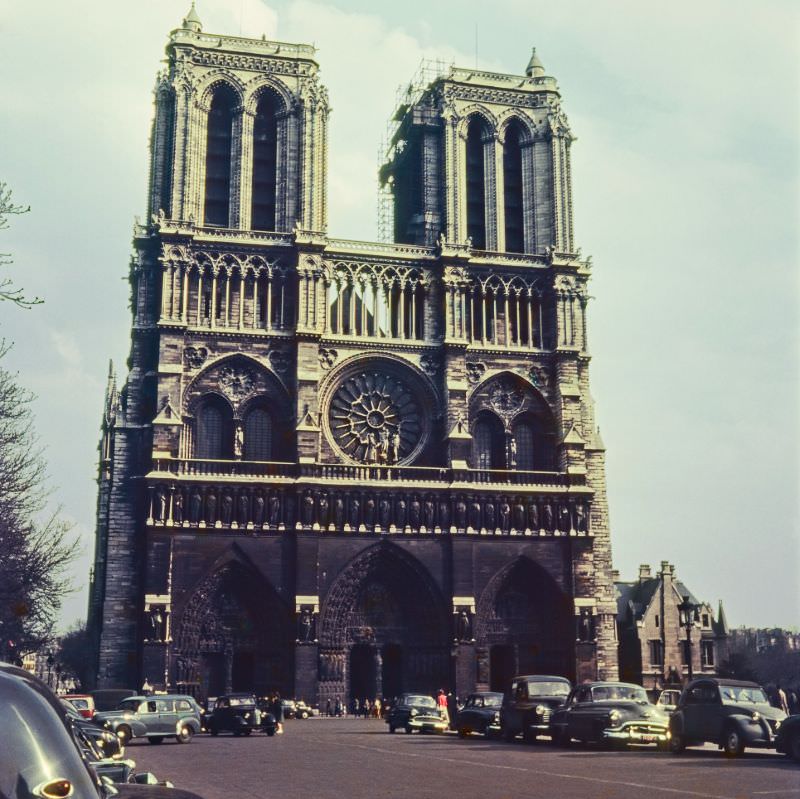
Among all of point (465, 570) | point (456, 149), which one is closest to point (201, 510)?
point (465, 570)

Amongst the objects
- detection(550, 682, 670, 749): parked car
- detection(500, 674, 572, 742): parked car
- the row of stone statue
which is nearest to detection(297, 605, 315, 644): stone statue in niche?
the row of stone statue

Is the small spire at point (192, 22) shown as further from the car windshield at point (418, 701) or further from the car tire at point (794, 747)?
the car tire at point (794, 747)

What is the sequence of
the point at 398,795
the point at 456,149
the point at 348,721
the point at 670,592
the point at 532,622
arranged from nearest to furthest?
the point at 398,795
the point at 348,721
the point at 532,622
the point at 456,149
the point at 670,592

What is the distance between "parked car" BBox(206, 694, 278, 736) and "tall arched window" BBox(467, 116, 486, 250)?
3021 centimetres

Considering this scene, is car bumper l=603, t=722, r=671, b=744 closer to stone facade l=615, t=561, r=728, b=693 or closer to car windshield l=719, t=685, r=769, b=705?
car windshield l=719, t=685, r=769, b=705

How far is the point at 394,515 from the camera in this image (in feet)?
173

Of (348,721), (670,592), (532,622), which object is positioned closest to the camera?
(348,721)

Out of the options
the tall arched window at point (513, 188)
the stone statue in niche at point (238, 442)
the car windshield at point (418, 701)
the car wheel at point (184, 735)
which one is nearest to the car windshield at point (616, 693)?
the car windshield at point (418, 701)

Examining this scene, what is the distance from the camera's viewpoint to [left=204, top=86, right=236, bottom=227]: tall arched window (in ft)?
→ 185

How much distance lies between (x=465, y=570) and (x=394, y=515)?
13.4 feet

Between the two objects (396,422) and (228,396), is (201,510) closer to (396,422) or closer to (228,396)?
(228,396)

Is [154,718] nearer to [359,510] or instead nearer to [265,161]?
[359,510]

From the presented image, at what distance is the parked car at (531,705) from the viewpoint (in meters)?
29.1

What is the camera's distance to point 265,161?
57656mm
